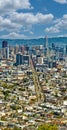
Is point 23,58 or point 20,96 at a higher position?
point 20,96

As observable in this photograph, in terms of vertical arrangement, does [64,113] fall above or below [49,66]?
above

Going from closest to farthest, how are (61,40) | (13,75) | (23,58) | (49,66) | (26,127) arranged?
(26,127), (13,75), (49,66), (23,58), (61,40)

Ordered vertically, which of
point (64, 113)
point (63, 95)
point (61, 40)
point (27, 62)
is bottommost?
point (61, 40)

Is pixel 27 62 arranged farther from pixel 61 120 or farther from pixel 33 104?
pixel 61 120

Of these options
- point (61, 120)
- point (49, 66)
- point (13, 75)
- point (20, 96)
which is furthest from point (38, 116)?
point (49, 66)

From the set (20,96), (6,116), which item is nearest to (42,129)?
(6,116)

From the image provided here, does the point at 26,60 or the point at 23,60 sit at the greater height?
the point at 23,60

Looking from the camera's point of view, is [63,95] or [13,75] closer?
[63,95]

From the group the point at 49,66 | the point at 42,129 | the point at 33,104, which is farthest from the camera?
the point at 49,66

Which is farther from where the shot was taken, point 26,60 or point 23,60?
point 26,60
